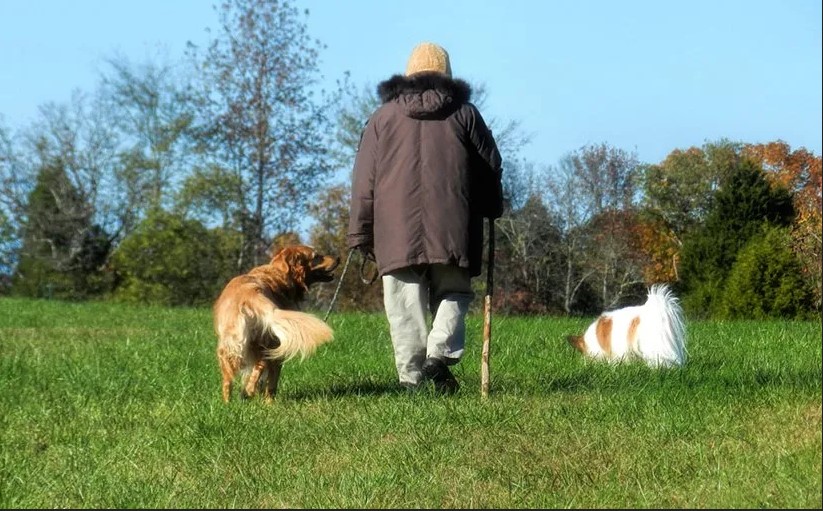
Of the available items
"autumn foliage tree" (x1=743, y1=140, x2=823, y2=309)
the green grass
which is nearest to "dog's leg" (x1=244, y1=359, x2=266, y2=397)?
the green grass

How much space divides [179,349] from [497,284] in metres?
19.6

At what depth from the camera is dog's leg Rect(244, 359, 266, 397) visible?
7148mm

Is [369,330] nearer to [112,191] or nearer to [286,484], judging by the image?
[286,484]

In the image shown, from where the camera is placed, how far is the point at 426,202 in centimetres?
650

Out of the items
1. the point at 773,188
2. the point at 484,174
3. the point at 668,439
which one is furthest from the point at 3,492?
the point at 773,188

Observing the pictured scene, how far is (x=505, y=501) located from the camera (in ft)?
13.4

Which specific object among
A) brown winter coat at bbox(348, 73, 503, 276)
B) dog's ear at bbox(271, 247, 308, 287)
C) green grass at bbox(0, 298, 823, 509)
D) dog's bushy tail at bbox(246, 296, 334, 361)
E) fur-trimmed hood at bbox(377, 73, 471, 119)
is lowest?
green grass at bbox(0, 298, 823, 509)

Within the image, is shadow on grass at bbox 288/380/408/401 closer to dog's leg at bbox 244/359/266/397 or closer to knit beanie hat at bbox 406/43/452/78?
dog's leg at bbox 244/359/266/397

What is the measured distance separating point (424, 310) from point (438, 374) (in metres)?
0.45

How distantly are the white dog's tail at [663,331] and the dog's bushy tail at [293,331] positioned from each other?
2.89 metres

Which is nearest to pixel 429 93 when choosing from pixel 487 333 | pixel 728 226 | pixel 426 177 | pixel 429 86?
pixel 429 86

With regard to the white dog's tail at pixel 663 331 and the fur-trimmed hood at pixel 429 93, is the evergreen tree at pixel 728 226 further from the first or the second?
the fur-trimmed hood at pixel 429 93

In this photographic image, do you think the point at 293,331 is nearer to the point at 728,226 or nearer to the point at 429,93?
the point at 429,93

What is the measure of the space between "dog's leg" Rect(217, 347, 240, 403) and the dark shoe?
4.32ft
